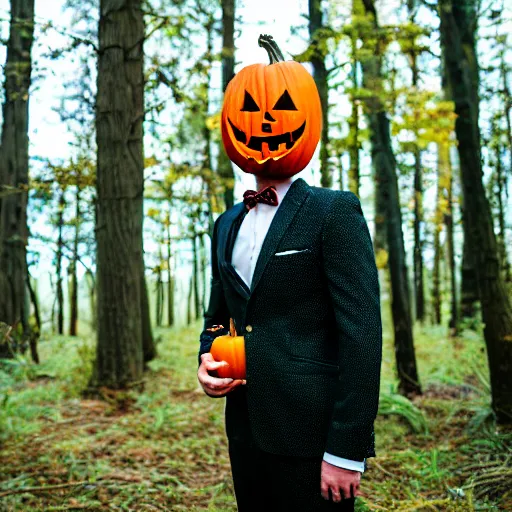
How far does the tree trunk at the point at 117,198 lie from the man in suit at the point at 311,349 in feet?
16.0

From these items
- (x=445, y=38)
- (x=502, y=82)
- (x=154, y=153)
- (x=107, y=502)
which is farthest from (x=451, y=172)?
(x=107, y=502)

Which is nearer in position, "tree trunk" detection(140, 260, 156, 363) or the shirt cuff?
the shirt cuff

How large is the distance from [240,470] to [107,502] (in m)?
2.24

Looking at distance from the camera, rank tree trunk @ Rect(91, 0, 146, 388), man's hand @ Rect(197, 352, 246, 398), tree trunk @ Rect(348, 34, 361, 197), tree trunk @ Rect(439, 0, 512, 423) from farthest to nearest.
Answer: tree trunk @ Rect(91, 0, 146, 388), tree trunk @ Rect(348, 34, 361, 197), tree trunk @ Rect(439, 0, 512, 423), man's hand @ Rect(197, 352, 246, 398)

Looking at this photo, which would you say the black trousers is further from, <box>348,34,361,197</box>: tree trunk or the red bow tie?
<box>348,34,361,197</box>: tree trunk

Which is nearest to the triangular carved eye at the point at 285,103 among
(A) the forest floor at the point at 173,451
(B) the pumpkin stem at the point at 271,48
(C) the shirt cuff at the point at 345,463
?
(B) the pumpkin stem at the point at 271,48

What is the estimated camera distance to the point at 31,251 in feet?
35.3

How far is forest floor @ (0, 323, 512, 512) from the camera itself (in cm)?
382

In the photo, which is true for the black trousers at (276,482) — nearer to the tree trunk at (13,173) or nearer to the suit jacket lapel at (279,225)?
the suit jacket lapel at (279,225)

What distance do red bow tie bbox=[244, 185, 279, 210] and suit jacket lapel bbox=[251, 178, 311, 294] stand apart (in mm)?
41

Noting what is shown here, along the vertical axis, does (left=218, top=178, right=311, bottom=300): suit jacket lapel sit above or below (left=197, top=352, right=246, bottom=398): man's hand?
above

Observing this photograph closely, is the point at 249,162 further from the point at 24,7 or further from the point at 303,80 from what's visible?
the point at 24,7

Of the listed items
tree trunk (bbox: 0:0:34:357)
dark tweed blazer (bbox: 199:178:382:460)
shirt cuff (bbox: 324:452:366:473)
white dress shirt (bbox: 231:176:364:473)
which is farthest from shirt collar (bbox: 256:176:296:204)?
tree trunk (bbox: 0:0:34:357)

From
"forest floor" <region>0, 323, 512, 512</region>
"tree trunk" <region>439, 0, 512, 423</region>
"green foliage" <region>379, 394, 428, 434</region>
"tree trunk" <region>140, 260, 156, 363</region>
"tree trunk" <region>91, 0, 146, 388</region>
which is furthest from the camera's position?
"tree trunk" <region>140, 260, 156, 363</region>
